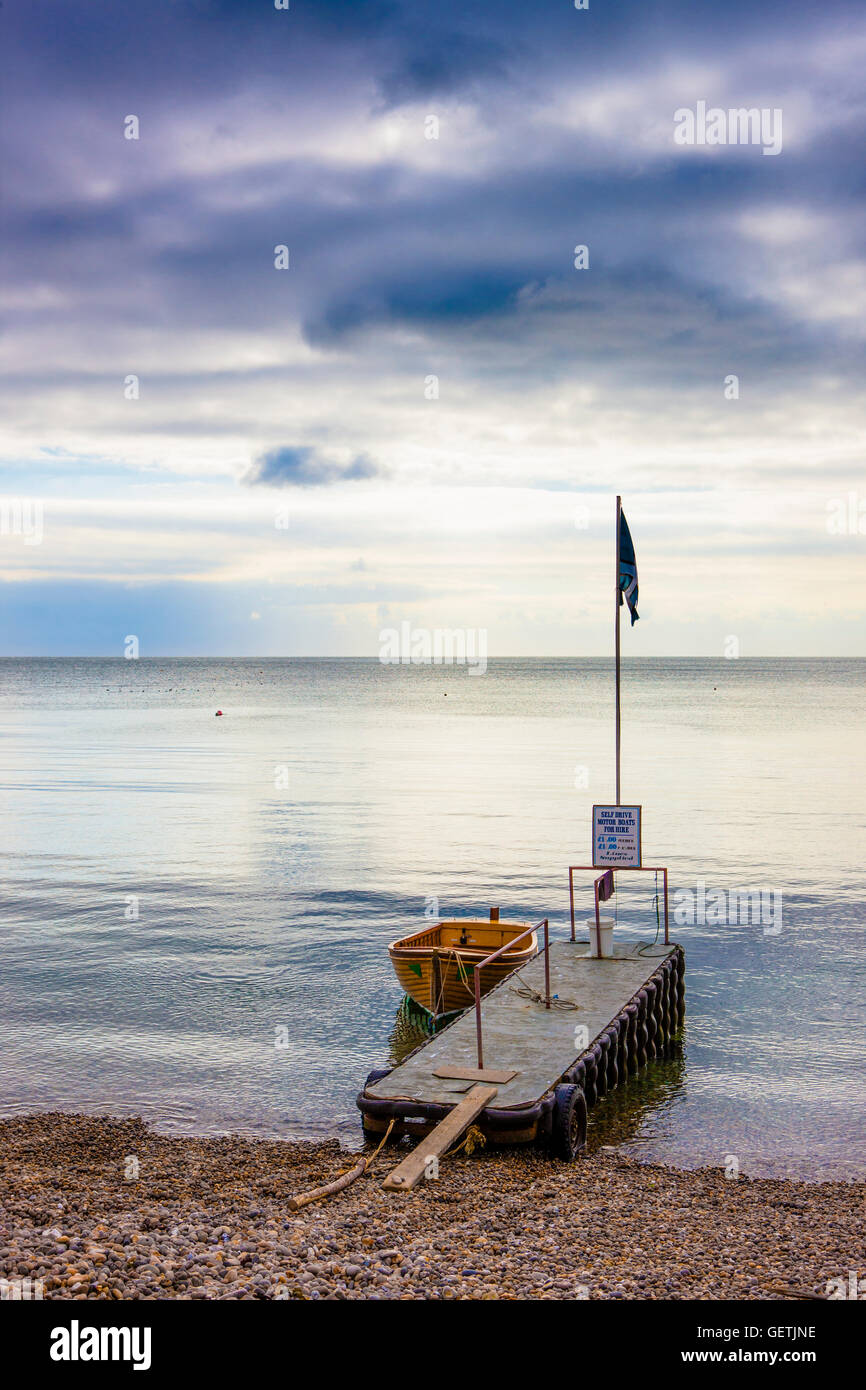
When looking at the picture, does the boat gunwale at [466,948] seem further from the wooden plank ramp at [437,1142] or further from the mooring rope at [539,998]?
the wooden plank ramp at [437,1142]

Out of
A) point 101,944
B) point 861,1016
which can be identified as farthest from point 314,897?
point 861,1016

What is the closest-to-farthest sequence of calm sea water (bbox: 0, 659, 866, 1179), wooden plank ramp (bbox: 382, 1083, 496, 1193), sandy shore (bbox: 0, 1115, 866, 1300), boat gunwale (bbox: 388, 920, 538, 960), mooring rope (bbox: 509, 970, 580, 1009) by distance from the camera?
sandy shore (bbox: 0, 1115, 866, 1300) → wooden plank ramp (bbox: 382, 1083, 496, 1193) → calm sea water (bbox: 0, 659, 866, 1179) → mooring rope (bbox: 509, 970, 580, 1009) → boat gunwale (bbox: 388, 920, 538, 960)

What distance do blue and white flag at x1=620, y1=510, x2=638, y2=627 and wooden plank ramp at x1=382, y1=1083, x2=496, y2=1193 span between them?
36.6ft

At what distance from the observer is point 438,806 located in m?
50.6

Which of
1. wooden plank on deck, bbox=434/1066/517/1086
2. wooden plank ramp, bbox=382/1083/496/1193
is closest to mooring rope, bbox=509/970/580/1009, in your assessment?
wooden plank on deck, bbox=434/1066/517/1086

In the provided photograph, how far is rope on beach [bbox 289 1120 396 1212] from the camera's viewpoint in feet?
38.5

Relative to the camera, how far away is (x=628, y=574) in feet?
73.5

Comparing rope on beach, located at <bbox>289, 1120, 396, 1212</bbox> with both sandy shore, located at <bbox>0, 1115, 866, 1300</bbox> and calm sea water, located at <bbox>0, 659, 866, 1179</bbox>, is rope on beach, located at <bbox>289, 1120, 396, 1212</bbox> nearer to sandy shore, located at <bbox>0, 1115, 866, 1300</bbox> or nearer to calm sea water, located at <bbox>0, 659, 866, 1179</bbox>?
sandy shore, located at <bbox>0, 1115, 866, 1300</bbox>

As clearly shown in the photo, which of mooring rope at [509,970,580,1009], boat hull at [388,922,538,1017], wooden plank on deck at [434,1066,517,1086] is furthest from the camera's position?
boat hull at [388,922,538,1017]

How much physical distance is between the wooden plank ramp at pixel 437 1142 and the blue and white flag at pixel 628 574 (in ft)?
36.6

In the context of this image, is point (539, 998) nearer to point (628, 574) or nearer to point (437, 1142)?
point (437, 1142)

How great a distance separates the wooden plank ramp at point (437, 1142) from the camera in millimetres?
12039

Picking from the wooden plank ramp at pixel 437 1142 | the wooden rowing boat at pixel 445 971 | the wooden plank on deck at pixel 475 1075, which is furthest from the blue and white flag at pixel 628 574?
the wooden plank ramp at pixel 437 1142
